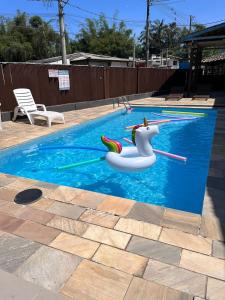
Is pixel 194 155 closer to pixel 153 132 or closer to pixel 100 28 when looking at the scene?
pixel 153 132

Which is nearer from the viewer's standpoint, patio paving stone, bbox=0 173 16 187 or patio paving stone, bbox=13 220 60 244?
patio paving stone, bbox=13 220 60 244

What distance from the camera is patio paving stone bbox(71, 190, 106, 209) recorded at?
3.07 m

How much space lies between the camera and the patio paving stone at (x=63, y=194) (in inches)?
127

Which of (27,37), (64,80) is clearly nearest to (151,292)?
(64,80)

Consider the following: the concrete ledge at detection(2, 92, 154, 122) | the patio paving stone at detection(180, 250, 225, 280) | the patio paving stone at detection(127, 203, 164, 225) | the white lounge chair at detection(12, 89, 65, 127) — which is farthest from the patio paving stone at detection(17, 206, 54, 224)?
the concrete ledge at detection(2, 92, 154, 122)

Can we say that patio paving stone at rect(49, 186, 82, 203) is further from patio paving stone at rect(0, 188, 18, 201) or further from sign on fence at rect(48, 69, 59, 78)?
sign on fence at rect(48, 69, 59, 78)

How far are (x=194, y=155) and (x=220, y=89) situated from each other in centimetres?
1484

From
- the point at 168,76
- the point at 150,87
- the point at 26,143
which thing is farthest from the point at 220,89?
the point at 26,143

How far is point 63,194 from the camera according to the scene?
11.0ft

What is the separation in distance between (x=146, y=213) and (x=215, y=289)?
1.10 m

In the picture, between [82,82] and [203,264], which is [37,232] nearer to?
[203,264]

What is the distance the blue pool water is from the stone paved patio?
1157mm

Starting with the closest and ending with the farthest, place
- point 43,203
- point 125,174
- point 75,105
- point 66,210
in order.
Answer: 1. point 66,210
2. point 43,203
3. point 125,174
4. point 75,105

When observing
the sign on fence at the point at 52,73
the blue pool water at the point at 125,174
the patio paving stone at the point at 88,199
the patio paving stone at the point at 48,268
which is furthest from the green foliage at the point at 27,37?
the patio paving stone at the point at 48,268
